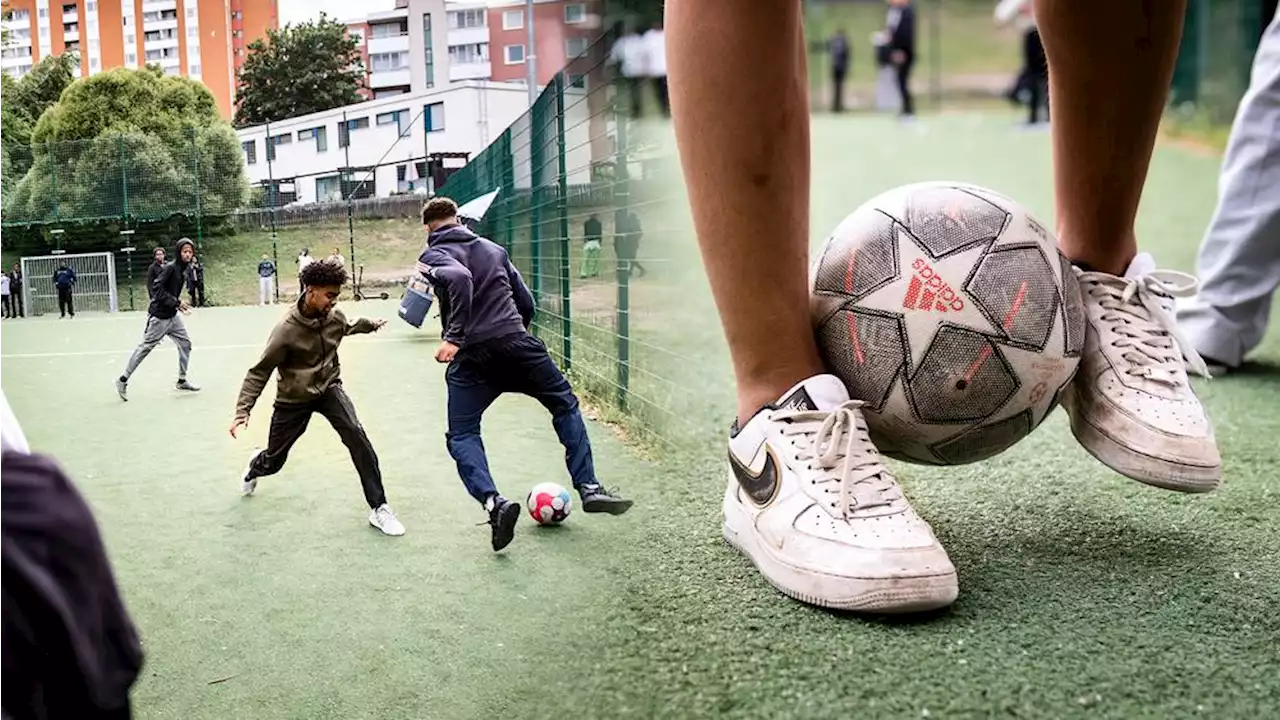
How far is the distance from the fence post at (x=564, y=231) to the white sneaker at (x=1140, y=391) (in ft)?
2.08

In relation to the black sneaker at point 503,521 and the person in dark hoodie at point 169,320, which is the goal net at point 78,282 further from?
the black sneaker at point 503,521

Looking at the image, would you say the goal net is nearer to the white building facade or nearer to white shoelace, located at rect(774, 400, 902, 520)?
the white building facade

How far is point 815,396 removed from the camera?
1.06m

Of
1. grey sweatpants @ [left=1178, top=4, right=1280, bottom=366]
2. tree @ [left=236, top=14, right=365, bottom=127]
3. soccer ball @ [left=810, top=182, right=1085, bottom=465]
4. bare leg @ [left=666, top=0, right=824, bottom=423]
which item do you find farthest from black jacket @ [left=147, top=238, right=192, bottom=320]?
grey sweatpants @ [left=1178, top=4, right=1280, bottom=366]

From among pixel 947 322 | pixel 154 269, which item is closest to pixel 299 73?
pixel 154 269

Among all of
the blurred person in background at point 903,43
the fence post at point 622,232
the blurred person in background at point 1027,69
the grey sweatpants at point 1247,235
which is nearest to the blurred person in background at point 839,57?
the blurred person in background at point 903,43

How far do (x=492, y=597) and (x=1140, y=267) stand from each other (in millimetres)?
904

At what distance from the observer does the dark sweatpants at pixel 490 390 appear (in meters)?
0.83

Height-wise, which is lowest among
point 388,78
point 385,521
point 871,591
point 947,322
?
point 871,591

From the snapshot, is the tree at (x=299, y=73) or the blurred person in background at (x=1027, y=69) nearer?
the tree at (x=299, y=73)

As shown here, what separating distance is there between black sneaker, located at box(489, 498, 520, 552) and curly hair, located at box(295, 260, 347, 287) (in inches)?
7.9

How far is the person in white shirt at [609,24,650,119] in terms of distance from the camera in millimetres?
986

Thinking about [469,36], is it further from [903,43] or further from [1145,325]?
[903,43]

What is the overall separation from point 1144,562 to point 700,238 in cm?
54
